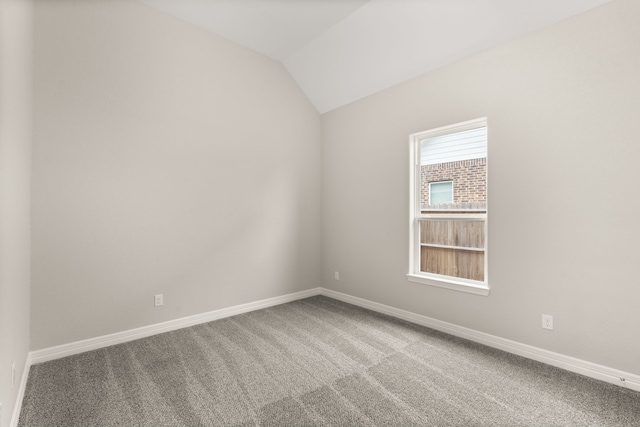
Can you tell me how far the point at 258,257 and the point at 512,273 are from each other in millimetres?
2724

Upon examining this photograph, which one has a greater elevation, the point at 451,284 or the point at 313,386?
the point at 451,284

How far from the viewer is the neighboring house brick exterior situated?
2890 millimetres

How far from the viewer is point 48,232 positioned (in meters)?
2.46

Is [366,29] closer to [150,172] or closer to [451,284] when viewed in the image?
[150,172]

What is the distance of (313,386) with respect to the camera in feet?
6.89

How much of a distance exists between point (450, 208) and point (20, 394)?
12.1ft

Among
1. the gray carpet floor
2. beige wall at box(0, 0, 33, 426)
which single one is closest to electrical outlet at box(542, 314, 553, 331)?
the gray carpet floor

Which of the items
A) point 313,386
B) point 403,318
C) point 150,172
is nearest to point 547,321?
point 403,318

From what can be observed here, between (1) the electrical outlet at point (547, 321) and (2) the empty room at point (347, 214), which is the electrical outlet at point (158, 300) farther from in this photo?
(1) the electrical outlet at point (547, 321)

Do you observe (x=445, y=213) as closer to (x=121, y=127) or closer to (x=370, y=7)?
(x=370, y=7)

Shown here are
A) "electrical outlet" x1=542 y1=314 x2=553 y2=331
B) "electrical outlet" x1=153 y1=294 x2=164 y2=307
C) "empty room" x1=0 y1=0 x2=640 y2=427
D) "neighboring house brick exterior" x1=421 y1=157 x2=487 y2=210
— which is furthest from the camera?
"electrical outlet" x1=153 y1=294 x2=164 y2=307

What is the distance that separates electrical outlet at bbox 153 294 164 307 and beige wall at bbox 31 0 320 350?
5cm

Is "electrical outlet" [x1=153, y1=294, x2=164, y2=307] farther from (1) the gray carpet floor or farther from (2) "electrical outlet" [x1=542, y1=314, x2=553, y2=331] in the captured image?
(2) "electrical outlet" [x1=542, y1=314, x2=553, y2=331]

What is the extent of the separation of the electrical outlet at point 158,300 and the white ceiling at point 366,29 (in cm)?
289
